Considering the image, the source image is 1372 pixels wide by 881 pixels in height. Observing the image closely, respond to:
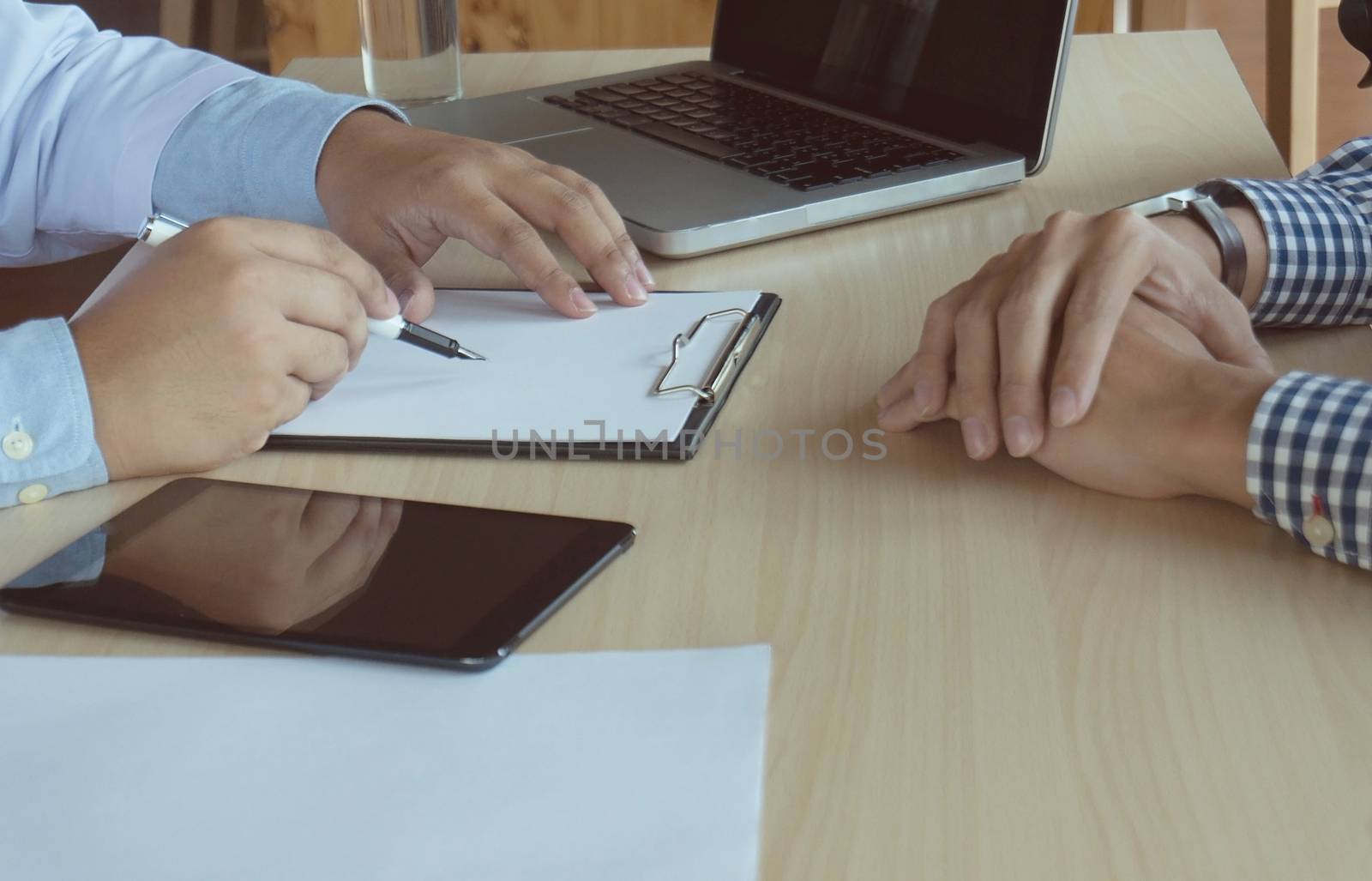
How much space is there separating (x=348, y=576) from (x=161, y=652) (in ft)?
0.25

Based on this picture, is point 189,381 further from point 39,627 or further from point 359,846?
point 359,846

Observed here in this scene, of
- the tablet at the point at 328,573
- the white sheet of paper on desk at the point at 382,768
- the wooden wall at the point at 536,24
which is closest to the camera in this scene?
the white sheet of paper on desk at the point at 382,768

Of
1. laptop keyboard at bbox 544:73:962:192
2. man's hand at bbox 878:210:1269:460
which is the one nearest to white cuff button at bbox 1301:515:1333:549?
man's hand at bbox 878:210:1269:460

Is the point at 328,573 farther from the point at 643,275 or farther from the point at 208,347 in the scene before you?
the point at 643,275

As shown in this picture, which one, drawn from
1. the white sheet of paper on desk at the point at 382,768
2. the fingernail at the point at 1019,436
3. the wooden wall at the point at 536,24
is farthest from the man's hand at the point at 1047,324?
the wooden wall at the point at 536,24

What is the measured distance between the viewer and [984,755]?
0.43m

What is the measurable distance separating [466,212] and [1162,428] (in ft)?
1.48

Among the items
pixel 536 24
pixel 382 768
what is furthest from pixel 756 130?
pixel 536 24

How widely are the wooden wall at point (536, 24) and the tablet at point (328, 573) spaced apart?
6.02 feet

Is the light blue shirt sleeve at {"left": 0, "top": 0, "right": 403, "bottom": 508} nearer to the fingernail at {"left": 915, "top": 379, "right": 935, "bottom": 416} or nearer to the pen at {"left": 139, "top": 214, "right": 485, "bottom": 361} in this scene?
the pen at {"left": 139, "top": 214, "right": 485, "bottom": 361}

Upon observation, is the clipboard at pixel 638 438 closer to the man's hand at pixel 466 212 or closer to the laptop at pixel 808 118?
the man's hand at pixel 466 212

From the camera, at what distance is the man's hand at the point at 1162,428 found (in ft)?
1.90

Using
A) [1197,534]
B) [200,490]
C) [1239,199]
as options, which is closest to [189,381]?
[200,490]

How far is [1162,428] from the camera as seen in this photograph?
1.94 ft
